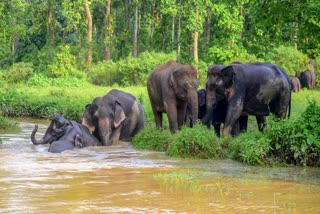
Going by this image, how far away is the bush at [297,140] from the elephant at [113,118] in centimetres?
441

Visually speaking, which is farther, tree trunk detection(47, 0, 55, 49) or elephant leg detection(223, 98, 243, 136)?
tree trunk detection(47, 0, 55, 49)

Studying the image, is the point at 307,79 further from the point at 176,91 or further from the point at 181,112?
the point at 176,91

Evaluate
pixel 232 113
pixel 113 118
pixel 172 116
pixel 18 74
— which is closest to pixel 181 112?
pixel 172 116

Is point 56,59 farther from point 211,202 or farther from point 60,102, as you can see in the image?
point 211,202

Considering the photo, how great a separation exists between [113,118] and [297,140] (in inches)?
203

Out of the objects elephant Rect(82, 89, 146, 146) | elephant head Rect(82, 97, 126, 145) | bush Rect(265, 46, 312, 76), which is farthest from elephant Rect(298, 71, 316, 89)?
elephant head Rect(82, 97, 126, 145)

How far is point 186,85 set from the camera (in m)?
14.2

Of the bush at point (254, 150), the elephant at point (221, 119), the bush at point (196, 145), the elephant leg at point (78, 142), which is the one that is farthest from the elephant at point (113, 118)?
the bush at point (254, 150)

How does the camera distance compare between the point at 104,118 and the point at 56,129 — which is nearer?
the point at 56,129

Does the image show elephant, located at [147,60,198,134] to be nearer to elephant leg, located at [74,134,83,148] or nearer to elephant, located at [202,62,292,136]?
elephant, located at [202,62,292,136]

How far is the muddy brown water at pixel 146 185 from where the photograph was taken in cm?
778

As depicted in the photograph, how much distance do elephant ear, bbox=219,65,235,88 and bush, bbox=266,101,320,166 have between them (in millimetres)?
2461

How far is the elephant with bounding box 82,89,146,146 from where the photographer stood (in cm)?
1468

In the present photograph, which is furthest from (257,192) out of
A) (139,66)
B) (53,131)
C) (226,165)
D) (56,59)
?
(56,59)
